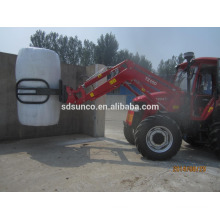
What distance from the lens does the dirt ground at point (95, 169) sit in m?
2.70

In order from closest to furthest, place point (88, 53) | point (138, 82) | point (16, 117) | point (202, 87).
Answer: point (202, 87)
point (138, 82)
point (16, 117)
point (88, 53)

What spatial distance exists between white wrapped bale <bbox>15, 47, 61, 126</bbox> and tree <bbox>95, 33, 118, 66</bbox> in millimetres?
30488

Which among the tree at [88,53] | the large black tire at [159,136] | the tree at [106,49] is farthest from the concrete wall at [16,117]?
the tree at [88,53]

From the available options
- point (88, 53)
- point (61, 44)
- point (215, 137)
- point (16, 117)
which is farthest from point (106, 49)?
point (215, 137)

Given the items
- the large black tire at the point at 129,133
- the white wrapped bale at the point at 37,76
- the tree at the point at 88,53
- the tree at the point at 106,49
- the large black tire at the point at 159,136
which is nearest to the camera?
the large black tire at the point at 159,136

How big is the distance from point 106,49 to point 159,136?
1295 inches

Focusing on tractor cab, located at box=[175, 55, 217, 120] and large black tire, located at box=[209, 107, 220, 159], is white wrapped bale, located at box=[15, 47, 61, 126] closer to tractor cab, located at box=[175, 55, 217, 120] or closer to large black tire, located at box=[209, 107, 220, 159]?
tractor cab, located at box=[175, 55, 217, 120]

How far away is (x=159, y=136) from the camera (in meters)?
3.87

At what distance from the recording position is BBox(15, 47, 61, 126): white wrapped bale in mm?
4125

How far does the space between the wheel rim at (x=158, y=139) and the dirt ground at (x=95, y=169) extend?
0.32 m
